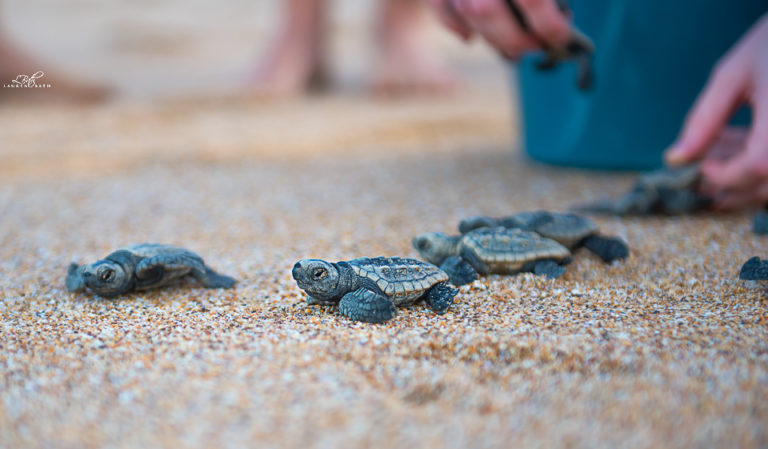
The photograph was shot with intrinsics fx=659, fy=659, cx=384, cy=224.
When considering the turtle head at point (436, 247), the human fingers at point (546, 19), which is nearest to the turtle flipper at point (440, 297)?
the turtle head at point (436, 247)

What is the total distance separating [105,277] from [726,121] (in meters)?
1.80

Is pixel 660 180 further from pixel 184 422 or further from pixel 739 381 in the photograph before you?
pixel 184 422

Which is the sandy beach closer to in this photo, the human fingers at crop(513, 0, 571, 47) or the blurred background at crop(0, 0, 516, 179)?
the blurred background at crop(0, 0, 516, 179)

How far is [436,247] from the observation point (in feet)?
5.35

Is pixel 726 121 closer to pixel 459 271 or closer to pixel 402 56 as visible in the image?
pixel 459 271

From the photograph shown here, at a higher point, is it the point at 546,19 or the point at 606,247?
the point at 546,19

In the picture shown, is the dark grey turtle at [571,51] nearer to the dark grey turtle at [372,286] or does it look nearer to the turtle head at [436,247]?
the turtle head at [436,247]

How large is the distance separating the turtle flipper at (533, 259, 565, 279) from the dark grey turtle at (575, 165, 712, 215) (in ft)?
2.18

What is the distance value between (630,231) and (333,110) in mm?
2731

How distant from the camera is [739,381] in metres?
1.04

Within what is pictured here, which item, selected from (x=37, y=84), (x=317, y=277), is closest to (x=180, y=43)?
(x=37, y=84)

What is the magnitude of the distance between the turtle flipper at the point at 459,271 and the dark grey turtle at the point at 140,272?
515 mm

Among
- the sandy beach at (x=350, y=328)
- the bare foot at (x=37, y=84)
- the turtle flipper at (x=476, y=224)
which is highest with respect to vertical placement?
the bare foot at (x=37, y=84)

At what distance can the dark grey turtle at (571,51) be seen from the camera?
2.02 meters
